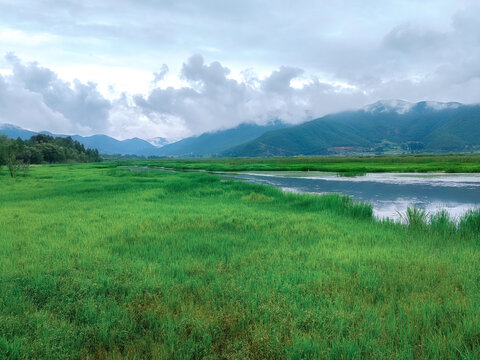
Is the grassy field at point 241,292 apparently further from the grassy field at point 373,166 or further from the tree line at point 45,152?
the tree line at point 45,152

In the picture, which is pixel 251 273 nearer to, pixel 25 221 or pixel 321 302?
pixel 321 302

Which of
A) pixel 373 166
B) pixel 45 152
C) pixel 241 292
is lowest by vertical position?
pixel 241 292

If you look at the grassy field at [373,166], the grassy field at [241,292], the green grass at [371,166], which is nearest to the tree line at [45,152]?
the grassy field at [373,166]

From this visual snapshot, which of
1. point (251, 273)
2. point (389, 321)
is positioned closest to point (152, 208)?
point (251, 273)

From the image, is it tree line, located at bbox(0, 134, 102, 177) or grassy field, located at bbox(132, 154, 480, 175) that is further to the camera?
tree line, located at bbox(0, 134, 102, 177)

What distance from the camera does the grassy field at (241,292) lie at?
4.69m

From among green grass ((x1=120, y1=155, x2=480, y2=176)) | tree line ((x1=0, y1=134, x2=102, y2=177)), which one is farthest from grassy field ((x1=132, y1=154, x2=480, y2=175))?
tree line ((x1=0, y1=134, x2=102, y2=177))

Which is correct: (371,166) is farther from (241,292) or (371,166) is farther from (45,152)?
(45,152)

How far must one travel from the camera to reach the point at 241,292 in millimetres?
6375

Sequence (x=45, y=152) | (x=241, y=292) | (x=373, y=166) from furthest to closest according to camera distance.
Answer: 1. (x=45, y=152)
2. (x=373, y=166)
3. (x=241, y=292)

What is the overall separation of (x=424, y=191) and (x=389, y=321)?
28.5m

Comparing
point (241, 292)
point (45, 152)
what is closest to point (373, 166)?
point (241, 292)

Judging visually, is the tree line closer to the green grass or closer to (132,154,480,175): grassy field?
(132,154,480,175): grassy field

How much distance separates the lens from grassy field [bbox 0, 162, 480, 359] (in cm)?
469
